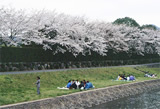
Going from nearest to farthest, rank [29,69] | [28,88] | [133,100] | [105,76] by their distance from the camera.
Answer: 1. [28,88]
2. [133,100]
3. [29,69]
4. [105,76]

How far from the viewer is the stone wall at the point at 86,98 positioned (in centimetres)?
1789

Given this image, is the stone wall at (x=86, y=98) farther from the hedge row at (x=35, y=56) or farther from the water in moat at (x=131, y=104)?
the hedge row at (x=35, y=56)

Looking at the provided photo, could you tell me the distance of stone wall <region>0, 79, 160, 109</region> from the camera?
58.7 feet

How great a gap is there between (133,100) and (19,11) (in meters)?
19.0

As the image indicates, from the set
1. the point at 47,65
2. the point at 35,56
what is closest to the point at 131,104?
the point at 47,65

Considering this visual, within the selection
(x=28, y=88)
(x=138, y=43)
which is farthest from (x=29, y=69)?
(x=138, y=43)

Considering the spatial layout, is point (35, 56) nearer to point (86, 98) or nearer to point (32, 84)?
point (32, 84)

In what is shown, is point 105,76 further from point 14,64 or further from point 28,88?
point 28,88

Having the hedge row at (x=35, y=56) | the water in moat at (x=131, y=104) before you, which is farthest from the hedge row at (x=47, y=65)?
the water in moat at (x=131, y=104)

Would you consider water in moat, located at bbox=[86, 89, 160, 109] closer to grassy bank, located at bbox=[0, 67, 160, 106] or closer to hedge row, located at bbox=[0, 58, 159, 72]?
grassy bank, located at bbox=[0, 67, 160, 106]

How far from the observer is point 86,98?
22.8 m

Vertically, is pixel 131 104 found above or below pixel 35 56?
below

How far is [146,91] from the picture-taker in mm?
34625

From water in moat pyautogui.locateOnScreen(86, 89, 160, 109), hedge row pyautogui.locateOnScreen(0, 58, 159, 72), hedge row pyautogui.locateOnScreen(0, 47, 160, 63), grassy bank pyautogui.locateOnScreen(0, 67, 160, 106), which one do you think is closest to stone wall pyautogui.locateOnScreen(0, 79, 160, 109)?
water in moat pyautogui.locateOnScreen(86, 89, 160, 109)
